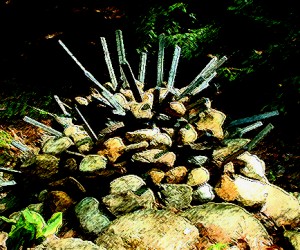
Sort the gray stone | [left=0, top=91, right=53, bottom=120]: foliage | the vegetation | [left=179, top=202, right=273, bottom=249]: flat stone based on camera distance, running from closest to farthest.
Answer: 1. [left=179, top=202, right=273, bottom=249]: flat stone
2. the gray stone
3. the vegetation
4. [left=0, top=91, right=53, bottom=120]: foliage

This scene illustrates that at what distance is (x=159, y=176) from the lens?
3248mm

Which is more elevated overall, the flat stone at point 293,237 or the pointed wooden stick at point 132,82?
the pointed wooden stick at point 132,82

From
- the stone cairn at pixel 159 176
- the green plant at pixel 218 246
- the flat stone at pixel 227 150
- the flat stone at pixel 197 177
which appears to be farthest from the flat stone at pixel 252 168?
the green plant at pixel 218 246

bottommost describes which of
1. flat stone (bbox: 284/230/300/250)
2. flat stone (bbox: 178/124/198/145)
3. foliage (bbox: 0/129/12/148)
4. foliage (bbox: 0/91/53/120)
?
flat stone (bbox: 284/230/300/250)

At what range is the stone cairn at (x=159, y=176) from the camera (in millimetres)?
2900

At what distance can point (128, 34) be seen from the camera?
6.37m

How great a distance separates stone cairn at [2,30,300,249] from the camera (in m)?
2.90

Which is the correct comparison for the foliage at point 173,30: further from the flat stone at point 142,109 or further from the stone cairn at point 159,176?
the flat stone at point 142,109

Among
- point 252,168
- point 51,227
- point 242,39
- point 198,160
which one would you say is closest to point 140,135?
point 198,160

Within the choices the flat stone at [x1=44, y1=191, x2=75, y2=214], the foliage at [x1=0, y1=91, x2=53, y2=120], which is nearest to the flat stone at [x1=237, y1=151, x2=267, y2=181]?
the flat stone at [x1=44, y1=191, x2=75, y2=214]

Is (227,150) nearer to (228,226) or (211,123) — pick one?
(211,123)

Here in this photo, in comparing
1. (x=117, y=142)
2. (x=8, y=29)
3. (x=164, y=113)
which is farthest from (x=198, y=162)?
(x=8, y=29)

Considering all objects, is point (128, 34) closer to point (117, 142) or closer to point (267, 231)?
point (117, 142)

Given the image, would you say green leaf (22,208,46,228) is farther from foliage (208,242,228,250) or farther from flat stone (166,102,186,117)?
flat stone (166,102,186,117)
